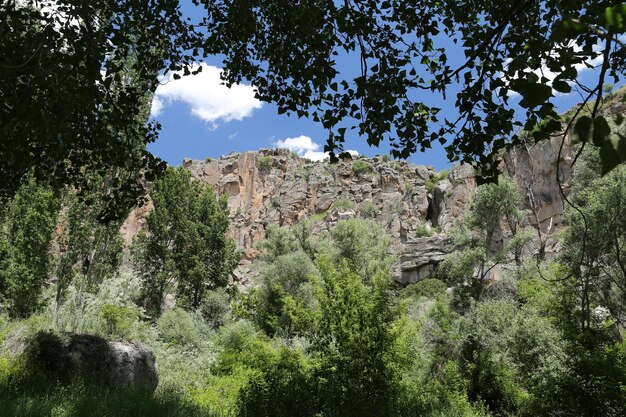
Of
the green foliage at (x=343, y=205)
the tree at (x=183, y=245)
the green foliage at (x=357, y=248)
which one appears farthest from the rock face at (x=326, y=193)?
the tree at (x=183, y=245)

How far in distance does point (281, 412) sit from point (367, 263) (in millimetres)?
24522

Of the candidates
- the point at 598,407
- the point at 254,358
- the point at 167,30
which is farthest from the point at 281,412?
the point at 598,407

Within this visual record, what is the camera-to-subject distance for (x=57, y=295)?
894 inches

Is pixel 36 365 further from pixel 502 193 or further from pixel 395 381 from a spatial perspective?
pixel 502 193

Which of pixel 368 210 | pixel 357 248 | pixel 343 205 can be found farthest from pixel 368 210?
pixel 357 248

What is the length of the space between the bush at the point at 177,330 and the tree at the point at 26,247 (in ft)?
19.3

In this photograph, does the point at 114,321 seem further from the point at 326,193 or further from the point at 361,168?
the point at 361,168

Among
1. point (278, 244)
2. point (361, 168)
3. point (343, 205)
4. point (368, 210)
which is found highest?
point (361, 168)

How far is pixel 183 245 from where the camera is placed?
35.4 m

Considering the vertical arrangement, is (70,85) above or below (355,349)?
above

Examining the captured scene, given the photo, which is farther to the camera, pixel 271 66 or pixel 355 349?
pixel 355 349

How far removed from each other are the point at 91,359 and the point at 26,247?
47.6 ft

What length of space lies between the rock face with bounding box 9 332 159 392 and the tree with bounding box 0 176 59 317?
12.3 m

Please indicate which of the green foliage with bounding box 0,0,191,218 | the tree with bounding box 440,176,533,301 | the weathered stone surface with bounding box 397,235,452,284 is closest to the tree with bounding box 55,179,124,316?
the tree with bounding box 440,176,533,301
